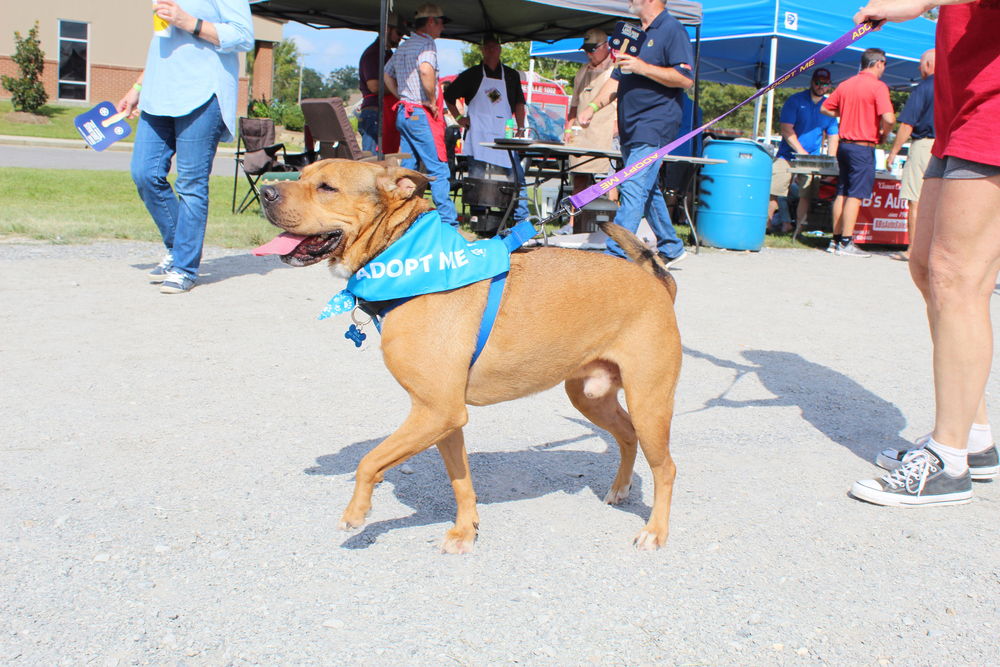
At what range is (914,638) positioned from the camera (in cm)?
270

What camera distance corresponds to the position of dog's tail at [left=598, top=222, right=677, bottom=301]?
3.59 m

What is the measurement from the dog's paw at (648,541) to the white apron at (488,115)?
9145mm

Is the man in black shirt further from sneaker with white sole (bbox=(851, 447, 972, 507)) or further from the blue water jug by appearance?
sneaker with white sole (bbox=(851, 447, 972, 507))

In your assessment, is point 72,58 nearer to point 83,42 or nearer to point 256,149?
point 83,42

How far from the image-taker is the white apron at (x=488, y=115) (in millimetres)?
12016

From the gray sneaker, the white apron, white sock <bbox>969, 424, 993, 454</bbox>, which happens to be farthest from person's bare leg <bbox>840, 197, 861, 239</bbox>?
white sock <bbox>969, 424, 993, 454</bbox>

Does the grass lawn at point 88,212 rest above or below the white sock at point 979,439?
above

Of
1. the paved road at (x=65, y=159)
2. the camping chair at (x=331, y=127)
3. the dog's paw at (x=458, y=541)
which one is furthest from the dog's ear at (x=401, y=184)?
the paved road at (x=65, y=159)

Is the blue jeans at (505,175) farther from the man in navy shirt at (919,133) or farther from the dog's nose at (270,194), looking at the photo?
the dog's nose at (270,194)

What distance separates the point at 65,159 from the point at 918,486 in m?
20.7

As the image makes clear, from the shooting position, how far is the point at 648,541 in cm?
328

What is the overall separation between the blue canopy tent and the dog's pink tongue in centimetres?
1053

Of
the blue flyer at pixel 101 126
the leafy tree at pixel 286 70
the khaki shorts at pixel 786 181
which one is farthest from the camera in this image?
the leafy tree at pixel 286 70

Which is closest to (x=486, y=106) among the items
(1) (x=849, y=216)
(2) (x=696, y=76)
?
(2) (x=696, y=76)
